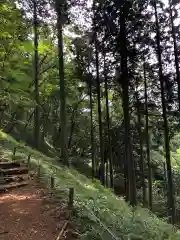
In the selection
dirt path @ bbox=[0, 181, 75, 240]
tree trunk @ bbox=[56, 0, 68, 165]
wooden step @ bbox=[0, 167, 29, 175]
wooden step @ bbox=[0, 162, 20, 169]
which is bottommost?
dirt path @ bbox=[0, 181, 75, 240]

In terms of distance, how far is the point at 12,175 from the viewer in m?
11.1

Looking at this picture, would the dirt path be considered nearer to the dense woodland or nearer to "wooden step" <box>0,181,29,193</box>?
"wooden step" <box>0,181,29,193</box>

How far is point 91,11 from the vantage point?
1647cm

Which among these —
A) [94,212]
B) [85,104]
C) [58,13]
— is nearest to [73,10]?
[58,13]

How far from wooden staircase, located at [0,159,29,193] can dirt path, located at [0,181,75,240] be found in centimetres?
69

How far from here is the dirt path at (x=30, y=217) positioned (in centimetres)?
655

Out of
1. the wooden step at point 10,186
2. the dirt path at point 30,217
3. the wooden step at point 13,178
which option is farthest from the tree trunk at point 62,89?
the dirt path at point 30,217

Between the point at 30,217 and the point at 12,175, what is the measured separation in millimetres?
3930

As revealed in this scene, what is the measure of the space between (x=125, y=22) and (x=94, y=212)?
9849mm

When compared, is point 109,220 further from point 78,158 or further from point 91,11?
point 78,158

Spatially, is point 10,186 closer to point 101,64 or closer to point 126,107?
point 126,107

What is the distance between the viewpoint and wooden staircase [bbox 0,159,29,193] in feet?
33.7

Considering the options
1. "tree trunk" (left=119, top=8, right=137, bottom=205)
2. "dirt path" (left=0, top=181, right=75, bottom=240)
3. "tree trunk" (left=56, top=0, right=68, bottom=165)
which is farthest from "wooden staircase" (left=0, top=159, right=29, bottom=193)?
"tree trunk" (left=119, top=8, right=137, bottom=205)

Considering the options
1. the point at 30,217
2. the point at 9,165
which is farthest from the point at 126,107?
the point at 30,217
